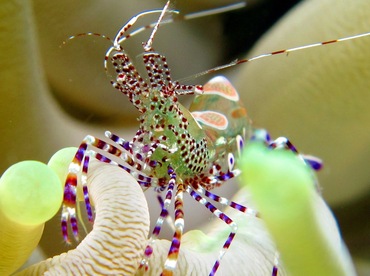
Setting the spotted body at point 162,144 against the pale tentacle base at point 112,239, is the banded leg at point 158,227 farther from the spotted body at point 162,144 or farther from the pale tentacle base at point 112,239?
the pale tentacle base at point 112,239

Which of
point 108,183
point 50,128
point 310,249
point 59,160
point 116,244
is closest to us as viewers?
point 310,249

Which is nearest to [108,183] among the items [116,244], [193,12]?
[116,244]

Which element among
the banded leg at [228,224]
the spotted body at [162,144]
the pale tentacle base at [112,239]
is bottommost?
the pale tentacle base at [112,239]

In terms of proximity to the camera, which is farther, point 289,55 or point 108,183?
→ point 289,55

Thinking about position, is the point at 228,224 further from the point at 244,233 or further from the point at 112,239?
the point at 112,239

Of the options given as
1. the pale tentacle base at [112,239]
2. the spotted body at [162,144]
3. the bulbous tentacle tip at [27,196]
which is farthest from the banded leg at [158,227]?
the bulbous tentacle tip at [27,196]

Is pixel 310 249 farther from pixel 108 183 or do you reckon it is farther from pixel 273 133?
pixel 273 133

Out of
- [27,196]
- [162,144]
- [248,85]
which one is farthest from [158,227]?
[248,85]

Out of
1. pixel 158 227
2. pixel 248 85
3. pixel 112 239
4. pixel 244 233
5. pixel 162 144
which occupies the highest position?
pixel 248 85

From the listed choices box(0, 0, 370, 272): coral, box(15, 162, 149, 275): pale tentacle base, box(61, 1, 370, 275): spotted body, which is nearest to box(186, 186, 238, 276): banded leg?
box(61, 1, 370, 275): spotted body

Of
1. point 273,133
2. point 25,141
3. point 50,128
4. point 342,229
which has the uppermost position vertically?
point 273,133

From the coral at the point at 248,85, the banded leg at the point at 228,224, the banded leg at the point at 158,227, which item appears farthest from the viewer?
the coral at the point at 248,85
